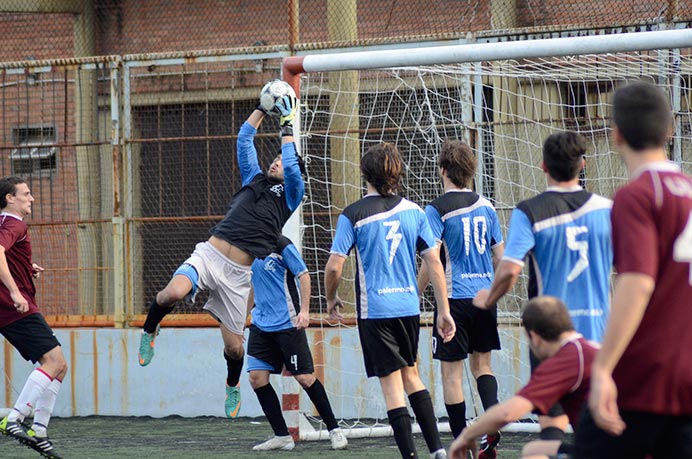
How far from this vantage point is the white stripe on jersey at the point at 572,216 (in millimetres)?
5055

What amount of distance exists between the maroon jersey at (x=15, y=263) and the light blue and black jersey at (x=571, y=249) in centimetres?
477

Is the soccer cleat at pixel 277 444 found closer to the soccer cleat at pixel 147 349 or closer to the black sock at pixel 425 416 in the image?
the soccer cleat at pixel 147 349

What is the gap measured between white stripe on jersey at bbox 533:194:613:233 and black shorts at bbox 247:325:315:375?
3.71m

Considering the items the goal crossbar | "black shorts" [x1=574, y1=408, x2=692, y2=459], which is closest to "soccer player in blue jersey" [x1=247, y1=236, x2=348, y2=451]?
the goal crossbar

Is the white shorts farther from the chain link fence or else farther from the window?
the window

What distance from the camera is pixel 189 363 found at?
1113 centimetres

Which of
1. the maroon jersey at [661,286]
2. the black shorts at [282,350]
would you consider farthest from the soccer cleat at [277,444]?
the maroon jersey at [661,286]

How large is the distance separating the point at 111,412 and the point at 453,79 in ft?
15.6

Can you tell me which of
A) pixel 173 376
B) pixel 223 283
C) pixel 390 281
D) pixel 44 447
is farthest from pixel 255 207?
pixel 173 376

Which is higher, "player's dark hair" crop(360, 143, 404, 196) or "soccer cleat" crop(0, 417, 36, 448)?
"player's dark hair" crop(360, 143, 404, 196)

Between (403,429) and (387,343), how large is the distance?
0.50 metres

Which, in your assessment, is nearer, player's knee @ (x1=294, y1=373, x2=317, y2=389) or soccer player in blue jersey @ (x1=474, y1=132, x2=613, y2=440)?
soccer player in blue jersey @ (x1=474, y1=132, x2=613, y2=440)

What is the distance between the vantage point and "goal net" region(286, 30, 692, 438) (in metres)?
9.29

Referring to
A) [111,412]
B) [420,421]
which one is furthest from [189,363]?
[420,421]
